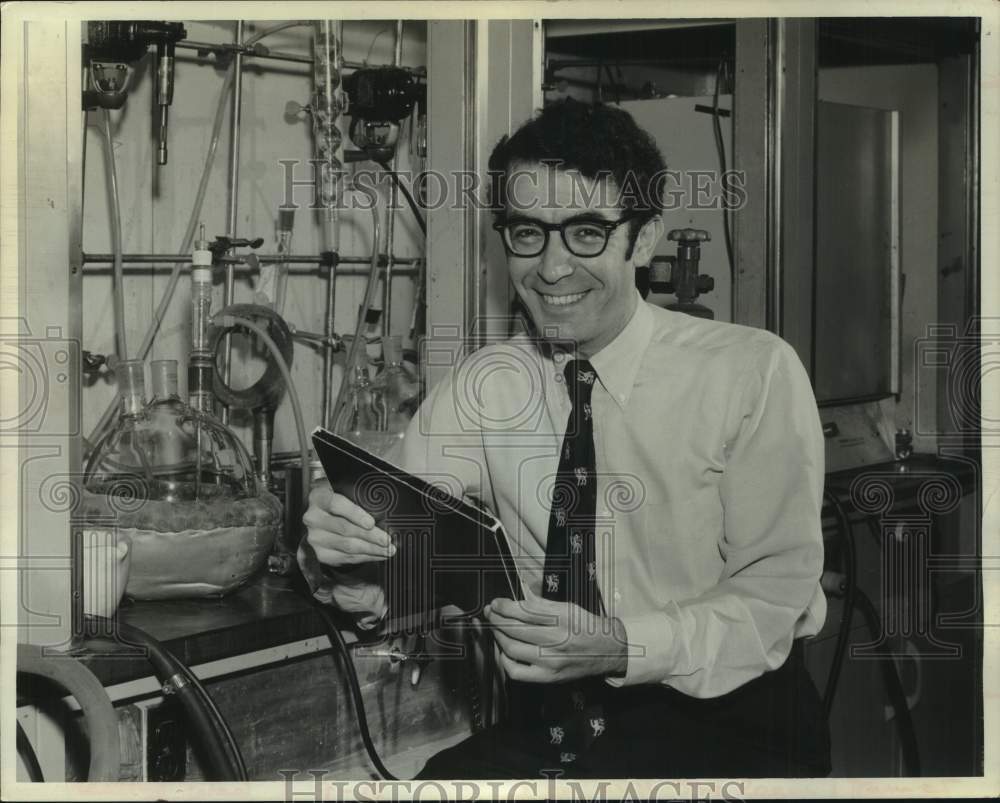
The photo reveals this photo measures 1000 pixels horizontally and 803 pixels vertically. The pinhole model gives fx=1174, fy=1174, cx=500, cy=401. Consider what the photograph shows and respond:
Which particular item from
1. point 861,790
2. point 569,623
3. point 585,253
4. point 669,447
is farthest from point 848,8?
point 861,790

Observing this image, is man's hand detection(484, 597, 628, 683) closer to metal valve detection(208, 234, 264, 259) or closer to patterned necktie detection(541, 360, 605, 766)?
patterned necktie detection(541, 360, 605, 766)

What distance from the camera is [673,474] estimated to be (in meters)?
1.42

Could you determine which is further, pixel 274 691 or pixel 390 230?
pixel 390 230

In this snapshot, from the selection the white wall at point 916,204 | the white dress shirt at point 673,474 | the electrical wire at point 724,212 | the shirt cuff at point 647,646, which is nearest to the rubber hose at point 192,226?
the white dress shirt at point 673,474

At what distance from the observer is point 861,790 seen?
4.17 feet

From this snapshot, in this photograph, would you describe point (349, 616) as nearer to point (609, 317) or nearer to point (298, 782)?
point (298, 782)

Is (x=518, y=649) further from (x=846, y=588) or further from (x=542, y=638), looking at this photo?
(x=846, y=588)

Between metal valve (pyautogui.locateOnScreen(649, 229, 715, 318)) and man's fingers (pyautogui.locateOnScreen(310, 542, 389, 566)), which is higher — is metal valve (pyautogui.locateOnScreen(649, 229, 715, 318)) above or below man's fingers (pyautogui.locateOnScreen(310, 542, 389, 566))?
above

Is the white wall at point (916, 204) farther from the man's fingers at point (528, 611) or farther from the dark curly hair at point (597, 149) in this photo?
the man's fingers at point (528, 611)

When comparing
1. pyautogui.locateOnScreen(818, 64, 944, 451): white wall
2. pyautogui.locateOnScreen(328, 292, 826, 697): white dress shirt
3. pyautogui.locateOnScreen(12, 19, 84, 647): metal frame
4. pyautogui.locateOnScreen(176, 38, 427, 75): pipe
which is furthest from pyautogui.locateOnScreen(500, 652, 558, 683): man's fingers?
pyautogui.locateOnScreen(818, 64, 944, 451): white wall

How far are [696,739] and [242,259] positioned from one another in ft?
3.21

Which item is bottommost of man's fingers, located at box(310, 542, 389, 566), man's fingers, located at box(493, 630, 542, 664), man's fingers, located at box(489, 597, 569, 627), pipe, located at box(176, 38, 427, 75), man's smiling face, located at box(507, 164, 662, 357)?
man's fingers, located at box(493, 630, 542, 664)

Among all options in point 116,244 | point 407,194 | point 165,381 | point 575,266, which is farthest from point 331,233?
point 575,266

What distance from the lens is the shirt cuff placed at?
1270 millimetres
